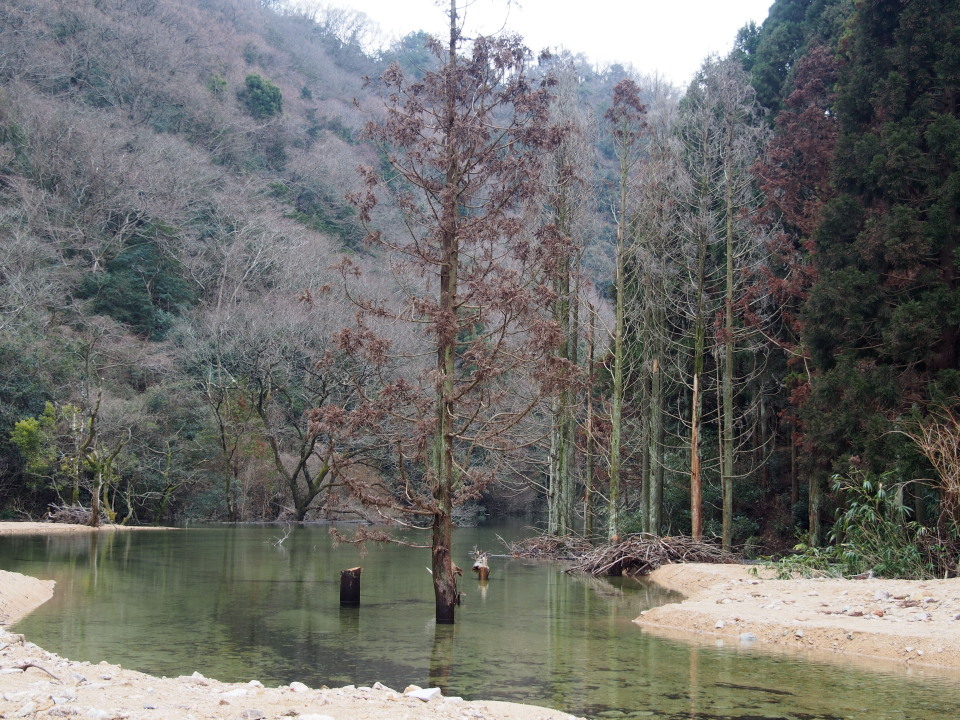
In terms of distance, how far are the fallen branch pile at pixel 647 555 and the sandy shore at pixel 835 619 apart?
14.7ft

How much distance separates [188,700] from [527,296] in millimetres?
6882

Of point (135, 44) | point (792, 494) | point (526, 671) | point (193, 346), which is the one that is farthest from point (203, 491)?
point (135, 44)

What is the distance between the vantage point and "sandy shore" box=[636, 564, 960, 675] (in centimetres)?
958

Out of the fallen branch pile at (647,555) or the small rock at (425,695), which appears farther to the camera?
the fallen branch pile at (647,555)

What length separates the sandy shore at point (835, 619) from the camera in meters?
9.58

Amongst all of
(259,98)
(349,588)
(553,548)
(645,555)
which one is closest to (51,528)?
(553,548)

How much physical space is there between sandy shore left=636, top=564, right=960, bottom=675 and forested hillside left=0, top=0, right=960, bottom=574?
1690 millimetres

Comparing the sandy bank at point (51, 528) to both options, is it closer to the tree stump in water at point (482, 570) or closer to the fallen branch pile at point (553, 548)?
the fallen branch pile at point (553, 548)

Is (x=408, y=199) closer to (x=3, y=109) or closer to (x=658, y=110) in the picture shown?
(x=658, y=110)

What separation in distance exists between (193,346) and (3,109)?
54.7 feet

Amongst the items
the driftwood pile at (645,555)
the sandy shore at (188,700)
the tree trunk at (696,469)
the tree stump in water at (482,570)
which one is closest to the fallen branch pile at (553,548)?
the driftwood pile at (645,555)

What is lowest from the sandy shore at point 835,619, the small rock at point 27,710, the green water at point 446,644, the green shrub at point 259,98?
the green water at point 446,644

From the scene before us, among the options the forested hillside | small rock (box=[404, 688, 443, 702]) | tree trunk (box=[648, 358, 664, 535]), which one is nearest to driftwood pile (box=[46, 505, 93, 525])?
the forested hillside

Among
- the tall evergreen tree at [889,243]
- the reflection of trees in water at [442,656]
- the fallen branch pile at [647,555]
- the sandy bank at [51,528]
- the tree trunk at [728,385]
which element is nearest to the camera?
the reflection of trees in water at [442,656]
